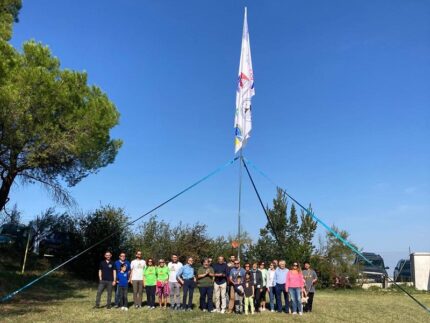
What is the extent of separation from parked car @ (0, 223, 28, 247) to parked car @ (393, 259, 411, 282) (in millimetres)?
20374

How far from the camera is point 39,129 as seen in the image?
44.8ft

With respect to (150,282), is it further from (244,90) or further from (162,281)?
(244,90)

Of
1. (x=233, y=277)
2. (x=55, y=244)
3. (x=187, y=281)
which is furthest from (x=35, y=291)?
(x=55, y=244)

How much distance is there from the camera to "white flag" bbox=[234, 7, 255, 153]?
11.8 m

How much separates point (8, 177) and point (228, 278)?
7968 mm

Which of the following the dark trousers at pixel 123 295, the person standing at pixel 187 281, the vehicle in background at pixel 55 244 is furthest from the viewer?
the vehicle in background at pixel 55 244

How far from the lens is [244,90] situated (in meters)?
11.9

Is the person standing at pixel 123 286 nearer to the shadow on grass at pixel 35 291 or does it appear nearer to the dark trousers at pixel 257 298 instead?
the shadow on grass at pixel 35 291

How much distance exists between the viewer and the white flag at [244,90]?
11.8m

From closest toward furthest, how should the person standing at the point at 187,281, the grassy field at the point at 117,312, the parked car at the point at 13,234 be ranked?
the grassy field at the point at 117,312 → the person standing at the point at 187,281 → the parked car at the point at 13,234

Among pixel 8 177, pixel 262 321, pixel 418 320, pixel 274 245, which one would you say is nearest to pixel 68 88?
pixel 8 177

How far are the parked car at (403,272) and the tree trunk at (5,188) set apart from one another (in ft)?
68.1

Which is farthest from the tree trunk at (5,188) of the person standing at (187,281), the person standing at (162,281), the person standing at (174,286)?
the person standing at (187,281)

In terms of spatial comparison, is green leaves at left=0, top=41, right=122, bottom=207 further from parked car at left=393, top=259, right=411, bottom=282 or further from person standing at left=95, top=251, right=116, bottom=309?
parked car at left=393, top=259, right=411, bottom=282
